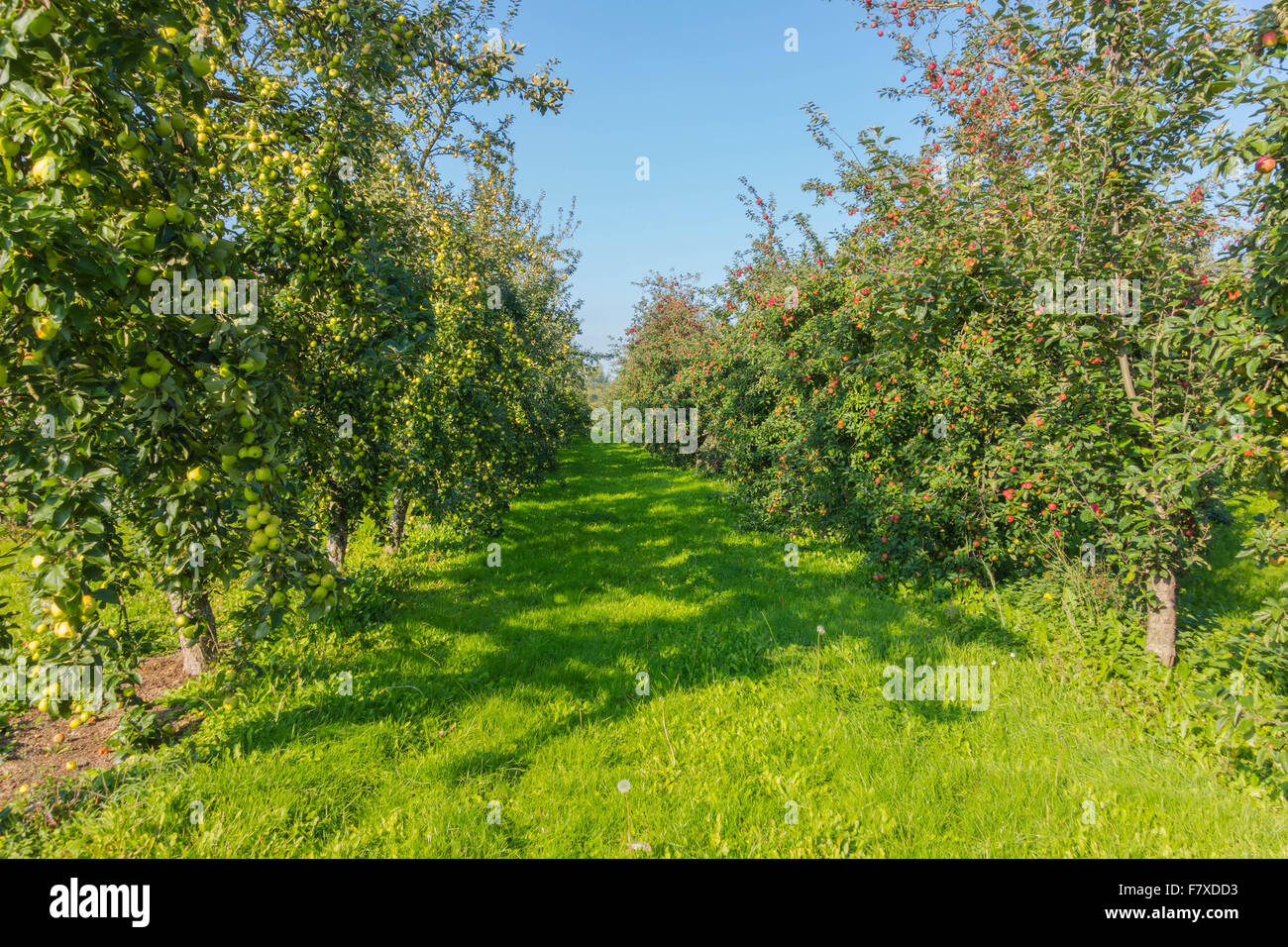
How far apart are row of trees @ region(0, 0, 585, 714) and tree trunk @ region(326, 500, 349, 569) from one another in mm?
676

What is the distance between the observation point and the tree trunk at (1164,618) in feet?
14.5

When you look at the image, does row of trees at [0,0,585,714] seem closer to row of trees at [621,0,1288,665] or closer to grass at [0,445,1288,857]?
grass at [0,445,1288,857]

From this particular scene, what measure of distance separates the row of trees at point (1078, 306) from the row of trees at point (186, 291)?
3.91m

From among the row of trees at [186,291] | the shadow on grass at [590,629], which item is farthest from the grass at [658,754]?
the row of trees at [186,291]

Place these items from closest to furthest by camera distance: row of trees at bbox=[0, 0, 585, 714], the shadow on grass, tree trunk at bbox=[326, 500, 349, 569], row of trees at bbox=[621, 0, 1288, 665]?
row of trees at bbox=[0, 0, 585, 714] → row of trees at bbox=[621, 0, 1288, 665] → the shadow on grass → tree trunk at bbox=[326, 500, 349, 569]

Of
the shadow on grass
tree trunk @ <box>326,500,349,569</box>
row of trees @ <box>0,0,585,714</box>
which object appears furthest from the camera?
tree trunk @ <box>326,500,349,569</box>

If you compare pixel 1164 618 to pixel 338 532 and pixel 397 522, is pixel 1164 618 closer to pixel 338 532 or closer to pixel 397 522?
pixel 338 532

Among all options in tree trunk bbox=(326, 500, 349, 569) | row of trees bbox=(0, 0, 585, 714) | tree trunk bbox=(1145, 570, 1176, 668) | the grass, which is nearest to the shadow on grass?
the grass

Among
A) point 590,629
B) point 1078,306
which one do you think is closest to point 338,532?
point 590,629

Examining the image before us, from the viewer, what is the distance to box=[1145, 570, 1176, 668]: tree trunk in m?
4.43

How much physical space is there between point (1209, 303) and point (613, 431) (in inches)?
1184

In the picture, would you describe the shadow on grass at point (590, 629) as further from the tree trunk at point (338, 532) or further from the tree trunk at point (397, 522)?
the tree trunk at point (338, 532)

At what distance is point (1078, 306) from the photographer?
4148 mm
